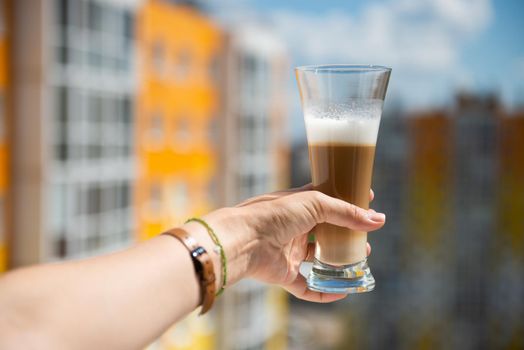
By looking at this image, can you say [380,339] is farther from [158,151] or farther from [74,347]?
[74,347]

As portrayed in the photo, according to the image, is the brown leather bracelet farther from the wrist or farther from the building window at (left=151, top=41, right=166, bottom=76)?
the building window at (left=151, top=41, right=166, bottom=76)

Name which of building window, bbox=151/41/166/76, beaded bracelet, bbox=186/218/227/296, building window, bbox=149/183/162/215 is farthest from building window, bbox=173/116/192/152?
beaded bracelet, bbox=186/218/227/296

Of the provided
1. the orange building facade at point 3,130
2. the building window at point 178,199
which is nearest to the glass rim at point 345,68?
the orange building facade at point 3,130

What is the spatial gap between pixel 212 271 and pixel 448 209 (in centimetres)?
2871

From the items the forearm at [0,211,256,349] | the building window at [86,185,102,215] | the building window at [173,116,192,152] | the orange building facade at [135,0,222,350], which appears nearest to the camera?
the forearm at [0,211,256,349]

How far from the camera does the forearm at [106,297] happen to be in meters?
0.71

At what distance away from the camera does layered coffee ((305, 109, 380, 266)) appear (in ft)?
3.38

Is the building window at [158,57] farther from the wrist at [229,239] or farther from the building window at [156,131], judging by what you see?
the wrist at [229,239]

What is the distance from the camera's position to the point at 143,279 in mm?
804

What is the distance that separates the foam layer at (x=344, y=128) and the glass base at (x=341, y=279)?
0.65ft

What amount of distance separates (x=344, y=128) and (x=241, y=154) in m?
13.7

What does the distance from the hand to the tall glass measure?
4 cm

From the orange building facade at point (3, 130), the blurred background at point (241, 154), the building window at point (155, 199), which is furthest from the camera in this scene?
the building window at point (155, 199)

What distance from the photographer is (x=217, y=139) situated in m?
14.3
